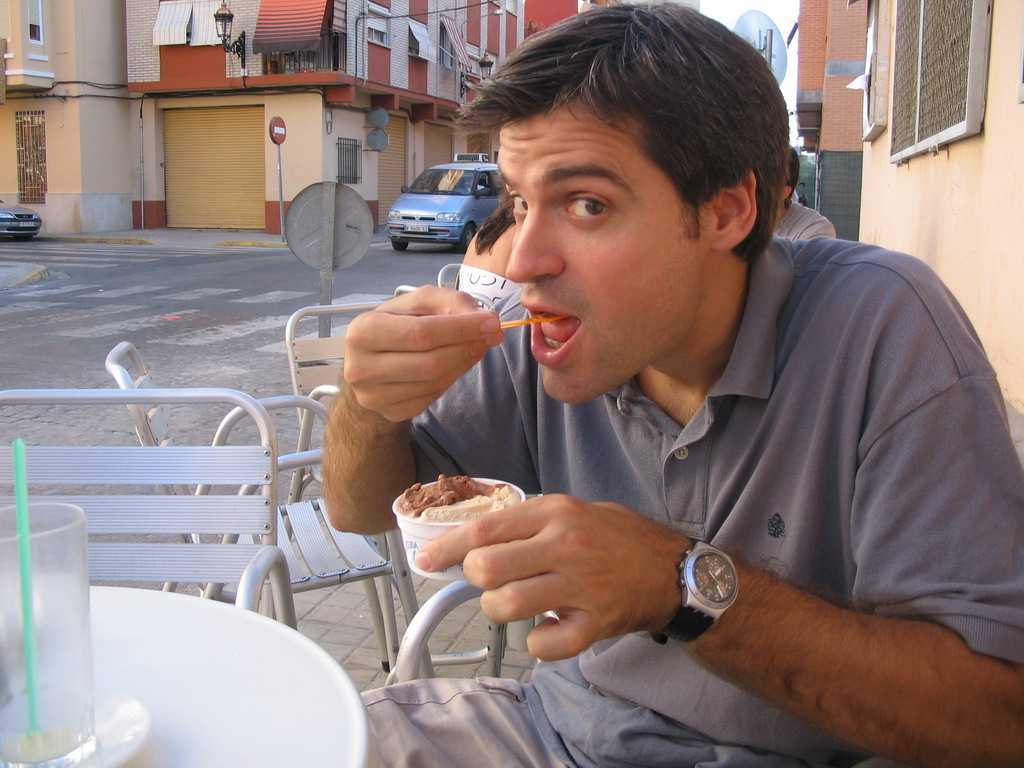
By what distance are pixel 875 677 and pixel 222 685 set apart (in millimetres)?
868

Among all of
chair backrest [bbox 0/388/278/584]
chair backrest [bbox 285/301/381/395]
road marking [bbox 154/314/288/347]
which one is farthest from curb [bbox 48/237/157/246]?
chair backrest [bbox 0/388/278/584]

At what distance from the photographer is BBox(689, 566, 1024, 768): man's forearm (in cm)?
127

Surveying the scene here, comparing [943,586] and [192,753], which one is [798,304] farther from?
[192,753]

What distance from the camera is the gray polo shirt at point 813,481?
1305 millimetres

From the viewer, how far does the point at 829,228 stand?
17.1 feet

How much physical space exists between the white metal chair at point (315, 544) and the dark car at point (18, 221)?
22326mm

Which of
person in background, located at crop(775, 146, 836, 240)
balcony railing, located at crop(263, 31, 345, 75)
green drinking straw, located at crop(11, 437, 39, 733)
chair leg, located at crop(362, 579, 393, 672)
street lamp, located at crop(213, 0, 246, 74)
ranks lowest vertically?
chair leg, located at crop(362, 579, 393, 672)

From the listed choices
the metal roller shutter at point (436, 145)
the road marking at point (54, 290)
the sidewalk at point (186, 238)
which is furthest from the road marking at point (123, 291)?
the metal roller shutter at point (436, 145)

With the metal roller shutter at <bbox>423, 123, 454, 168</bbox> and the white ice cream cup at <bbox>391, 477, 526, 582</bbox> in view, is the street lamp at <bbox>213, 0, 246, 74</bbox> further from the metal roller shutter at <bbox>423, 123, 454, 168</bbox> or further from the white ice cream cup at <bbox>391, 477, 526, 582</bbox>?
the white ice cream cup at <bbox>391, 477, 526, 582</bbox>

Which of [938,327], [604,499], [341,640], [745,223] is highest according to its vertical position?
[745,223]

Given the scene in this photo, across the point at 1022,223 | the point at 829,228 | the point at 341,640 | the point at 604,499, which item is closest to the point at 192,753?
the point at 604,499

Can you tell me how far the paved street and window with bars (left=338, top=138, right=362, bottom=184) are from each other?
5367 mm

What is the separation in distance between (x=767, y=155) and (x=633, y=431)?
531mm

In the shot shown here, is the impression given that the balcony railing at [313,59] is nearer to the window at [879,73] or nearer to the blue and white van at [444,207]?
the blue and white van at [444,207]
